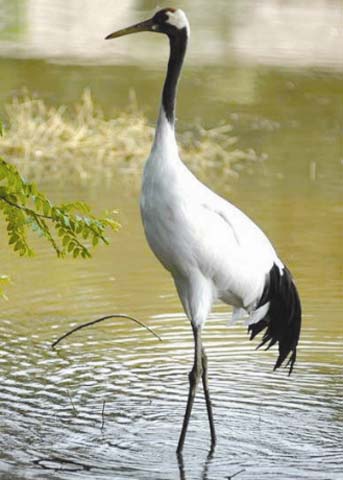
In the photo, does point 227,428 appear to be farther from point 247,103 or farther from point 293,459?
point 247,103

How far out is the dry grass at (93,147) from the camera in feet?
37.1

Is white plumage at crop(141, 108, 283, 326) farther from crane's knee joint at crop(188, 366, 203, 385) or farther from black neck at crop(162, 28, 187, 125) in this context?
crane's knee joint at crop(188, 366, 203, 385)

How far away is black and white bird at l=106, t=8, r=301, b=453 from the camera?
16.9ft

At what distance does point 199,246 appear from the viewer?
5.23 metres

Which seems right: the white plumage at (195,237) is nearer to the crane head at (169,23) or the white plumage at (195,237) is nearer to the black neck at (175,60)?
the black neck at (175,60)

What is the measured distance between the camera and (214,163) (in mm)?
11516

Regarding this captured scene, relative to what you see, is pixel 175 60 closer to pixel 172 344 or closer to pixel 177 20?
pixel 177 20

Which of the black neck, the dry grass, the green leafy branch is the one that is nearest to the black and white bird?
the black neck

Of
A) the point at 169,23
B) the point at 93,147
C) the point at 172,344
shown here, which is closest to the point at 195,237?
the point at 169,23

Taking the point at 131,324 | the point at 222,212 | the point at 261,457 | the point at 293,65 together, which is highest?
the point at 222,212

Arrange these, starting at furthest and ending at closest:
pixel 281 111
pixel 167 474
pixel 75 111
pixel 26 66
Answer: pixel 26 66
pixel 281 111
pixel 75 111
pixel 167 474

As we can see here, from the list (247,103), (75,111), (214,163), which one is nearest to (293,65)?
(247,103)

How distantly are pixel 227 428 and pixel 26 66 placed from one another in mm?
10465

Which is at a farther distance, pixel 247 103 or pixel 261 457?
pixel 247 103
